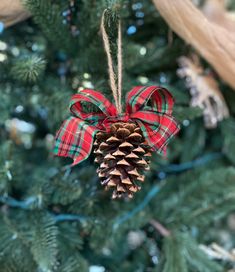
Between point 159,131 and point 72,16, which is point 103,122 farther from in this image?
point 72,16

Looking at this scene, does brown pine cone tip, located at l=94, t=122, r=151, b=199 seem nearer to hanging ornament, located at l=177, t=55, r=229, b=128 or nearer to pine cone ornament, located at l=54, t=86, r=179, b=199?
pine cone ornament, located at l=54, t=86, r=179, b=199

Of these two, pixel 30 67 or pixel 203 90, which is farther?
pixel 203 90

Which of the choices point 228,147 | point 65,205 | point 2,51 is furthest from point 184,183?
point 2,51

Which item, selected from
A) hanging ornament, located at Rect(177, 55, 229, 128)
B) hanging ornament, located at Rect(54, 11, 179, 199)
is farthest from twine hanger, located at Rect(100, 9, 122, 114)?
hanging ornament, located at Rect(177, 55, 229, 128)

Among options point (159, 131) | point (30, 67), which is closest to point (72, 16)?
point (30, 67)

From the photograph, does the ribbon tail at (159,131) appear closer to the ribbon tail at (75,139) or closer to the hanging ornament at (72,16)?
the ribbon tail at (75,139)

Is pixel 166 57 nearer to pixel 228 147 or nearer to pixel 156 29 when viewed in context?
pixel 156 29

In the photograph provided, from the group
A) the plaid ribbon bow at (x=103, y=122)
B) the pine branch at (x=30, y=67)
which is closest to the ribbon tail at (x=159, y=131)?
the plaid ribbon bow at (x=103, y=122)
